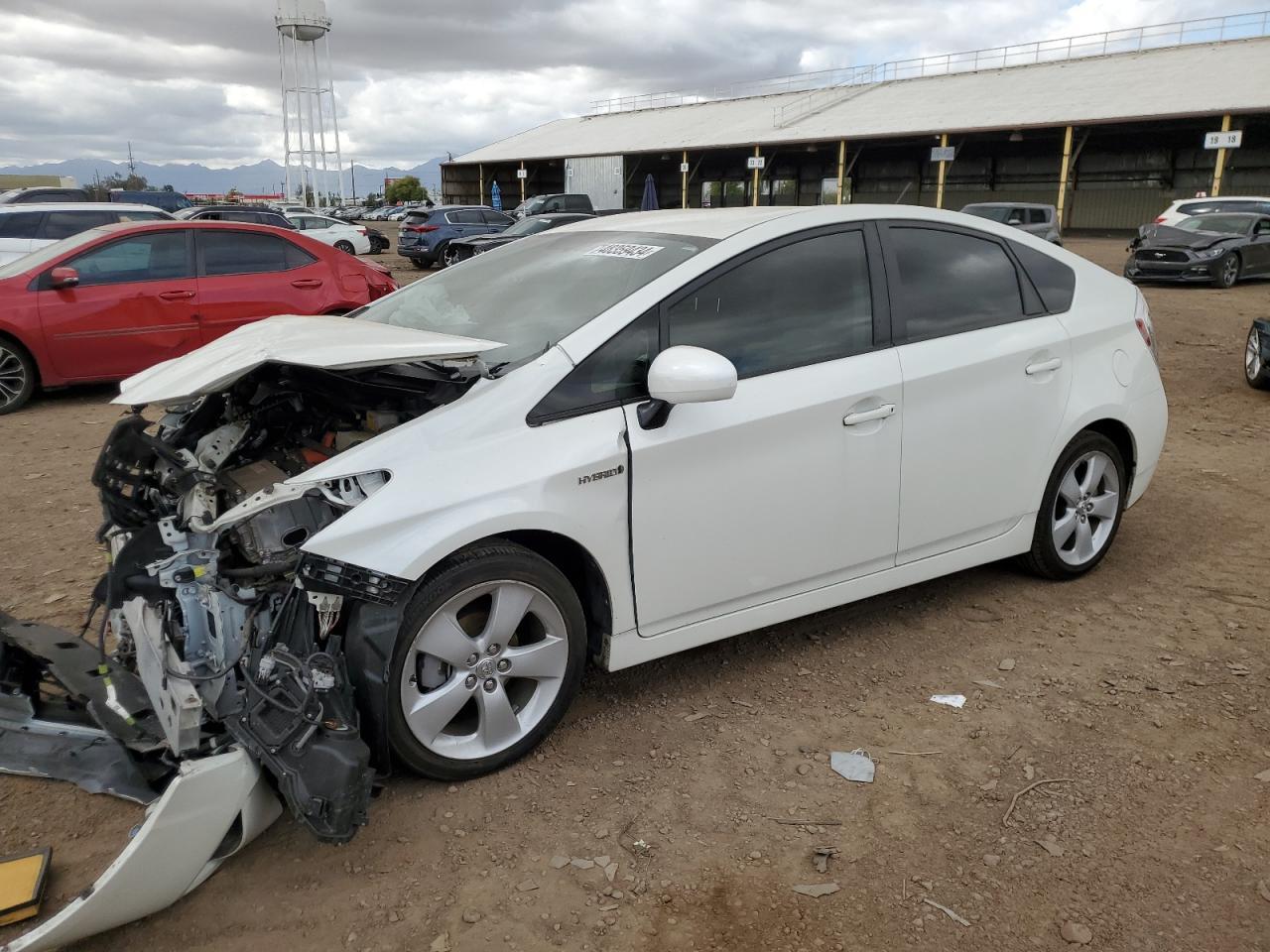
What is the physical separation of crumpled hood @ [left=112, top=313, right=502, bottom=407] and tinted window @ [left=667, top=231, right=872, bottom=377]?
29.2 inches

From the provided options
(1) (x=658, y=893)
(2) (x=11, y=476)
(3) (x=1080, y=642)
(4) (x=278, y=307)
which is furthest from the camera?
(4) (x=278, y=307)

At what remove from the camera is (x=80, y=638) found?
3.37 m

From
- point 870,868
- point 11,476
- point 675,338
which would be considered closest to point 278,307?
point 11,476

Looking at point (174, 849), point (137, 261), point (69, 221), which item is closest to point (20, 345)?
point (137, 261)

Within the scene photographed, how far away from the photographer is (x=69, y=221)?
12.8m

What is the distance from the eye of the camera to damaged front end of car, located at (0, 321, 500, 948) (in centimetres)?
249

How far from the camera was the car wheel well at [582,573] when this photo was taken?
304 cm

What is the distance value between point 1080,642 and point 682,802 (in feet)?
6.59

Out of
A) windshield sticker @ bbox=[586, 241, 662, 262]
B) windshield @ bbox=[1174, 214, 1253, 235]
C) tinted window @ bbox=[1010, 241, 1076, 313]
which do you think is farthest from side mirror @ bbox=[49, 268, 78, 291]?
windshield @ bbox=[1174, 214, 1253, 235]

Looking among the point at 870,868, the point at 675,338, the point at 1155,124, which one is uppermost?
the point at 1155,124

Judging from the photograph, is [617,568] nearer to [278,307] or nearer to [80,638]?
[80,638]

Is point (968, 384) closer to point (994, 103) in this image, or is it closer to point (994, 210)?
point (994, 210)

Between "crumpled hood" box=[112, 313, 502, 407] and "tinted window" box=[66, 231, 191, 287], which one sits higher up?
"tinted window" box=[66, 231, 191, 287]

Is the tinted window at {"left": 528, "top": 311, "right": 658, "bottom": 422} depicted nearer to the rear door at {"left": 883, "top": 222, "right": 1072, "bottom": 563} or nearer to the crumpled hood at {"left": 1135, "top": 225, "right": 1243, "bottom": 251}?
the rear door at {"left": 883, "top": 222, "right": 1072, "bottom": 563}
